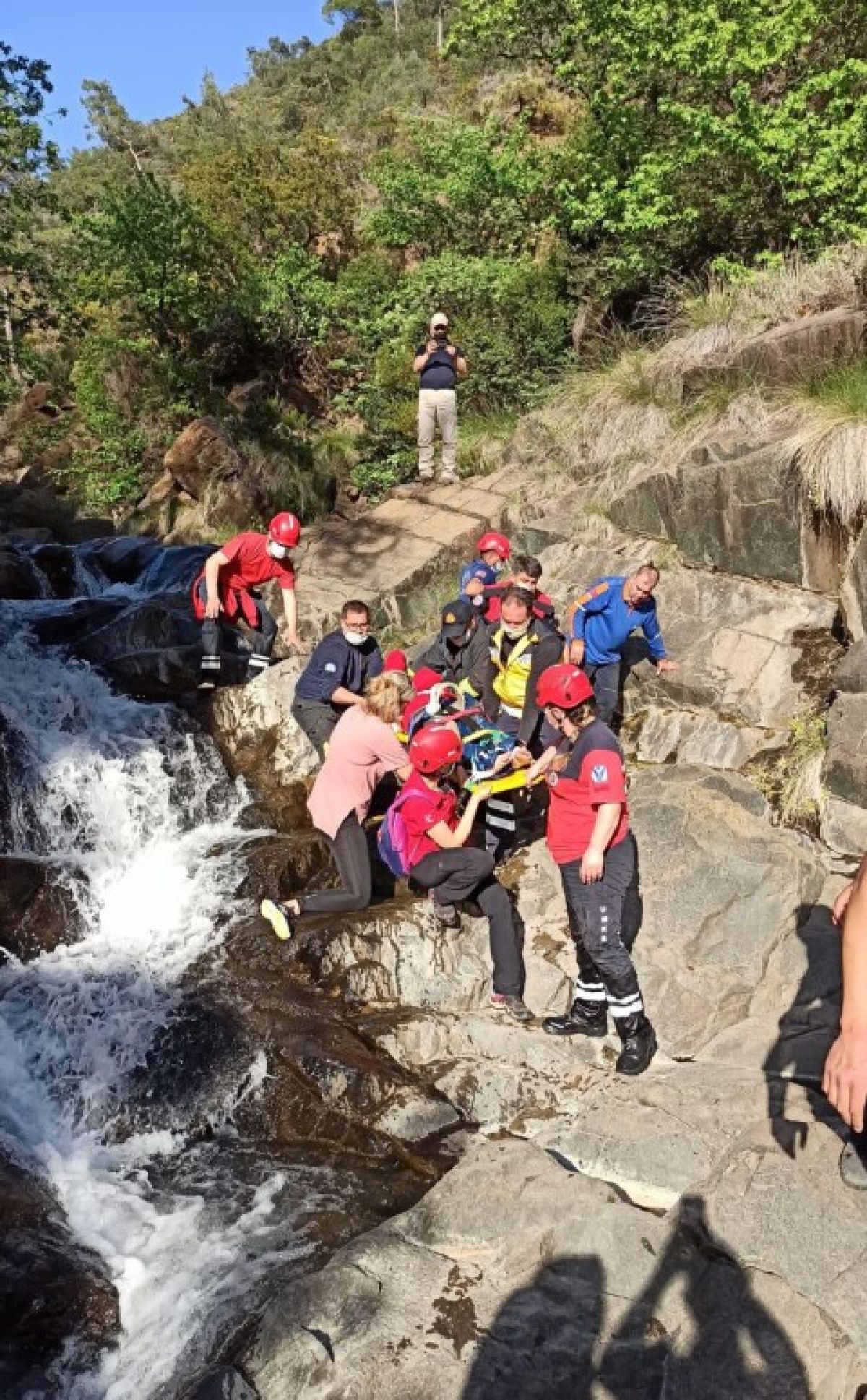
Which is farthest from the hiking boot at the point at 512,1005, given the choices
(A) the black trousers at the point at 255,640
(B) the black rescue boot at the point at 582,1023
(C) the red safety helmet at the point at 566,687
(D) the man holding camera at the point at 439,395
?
(D) the man holding camera at the point at 439,395

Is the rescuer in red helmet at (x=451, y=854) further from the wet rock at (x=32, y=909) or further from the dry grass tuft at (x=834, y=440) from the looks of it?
the dry grass tuft at (x=834, y=440)

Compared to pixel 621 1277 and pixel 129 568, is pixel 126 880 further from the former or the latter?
pixel 129 568

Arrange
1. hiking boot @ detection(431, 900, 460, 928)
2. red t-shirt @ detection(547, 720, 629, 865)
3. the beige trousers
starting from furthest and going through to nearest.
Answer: the beige trousers → hiking boot @ detection(431, 900, 460, 928) → red t-shirt @ detection(547, 720, 629, 865)

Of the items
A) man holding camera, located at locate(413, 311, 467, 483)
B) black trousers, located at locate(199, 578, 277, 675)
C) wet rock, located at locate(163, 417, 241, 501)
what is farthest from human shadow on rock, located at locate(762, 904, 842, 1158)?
wet rock, located at locate(163, 417, 241, 501)

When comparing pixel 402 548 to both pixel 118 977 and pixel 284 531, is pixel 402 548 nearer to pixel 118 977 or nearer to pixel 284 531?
pixel 284 531

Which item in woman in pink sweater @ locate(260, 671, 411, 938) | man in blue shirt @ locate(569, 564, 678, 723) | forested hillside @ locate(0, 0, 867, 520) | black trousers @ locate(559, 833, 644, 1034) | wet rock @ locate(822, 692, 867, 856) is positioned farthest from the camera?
forested hillside @ locate(0, 0, 867, 520)

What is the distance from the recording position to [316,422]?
55.9 feet

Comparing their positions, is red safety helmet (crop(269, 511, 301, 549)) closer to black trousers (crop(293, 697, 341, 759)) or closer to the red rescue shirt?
the red rescue shirt

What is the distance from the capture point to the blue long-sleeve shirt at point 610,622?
7160 mm

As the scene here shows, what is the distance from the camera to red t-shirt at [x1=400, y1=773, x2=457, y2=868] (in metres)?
5.54

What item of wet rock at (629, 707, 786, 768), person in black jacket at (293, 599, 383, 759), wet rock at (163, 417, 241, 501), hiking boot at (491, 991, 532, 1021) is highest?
wet rock at (163, 417, 241, 501)

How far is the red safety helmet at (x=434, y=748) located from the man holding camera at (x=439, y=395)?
702 cm

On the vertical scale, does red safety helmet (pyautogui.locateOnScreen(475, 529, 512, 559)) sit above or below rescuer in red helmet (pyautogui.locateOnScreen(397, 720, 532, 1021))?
above

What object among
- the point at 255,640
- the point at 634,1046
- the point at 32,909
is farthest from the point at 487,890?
the point at 255,640
